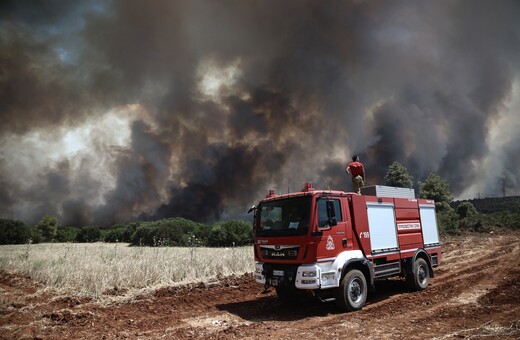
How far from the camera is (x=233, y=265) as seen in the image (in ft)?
52.4

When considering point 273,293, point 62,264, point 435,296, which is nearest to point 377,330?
point 435,296

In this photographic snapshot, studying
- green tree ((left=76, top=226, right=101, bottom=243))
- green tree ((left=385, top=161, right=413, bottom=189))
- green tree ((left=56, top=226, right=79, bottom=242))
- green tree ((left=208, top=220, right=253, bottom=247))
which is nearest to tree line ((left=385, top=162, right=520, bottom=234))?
green tree ((left=385, top=161, right=413, bottom=189))

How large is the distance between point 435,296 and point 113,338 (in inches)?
364

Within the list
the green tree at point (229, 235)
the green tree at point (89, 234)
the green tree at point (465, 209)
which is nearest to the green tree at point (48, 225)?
the green tree at point (89, 234)

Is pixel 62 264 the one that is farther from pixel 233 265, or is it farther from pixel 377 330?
pixel 377 330

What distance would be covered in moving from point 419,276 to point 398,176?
1781 inches

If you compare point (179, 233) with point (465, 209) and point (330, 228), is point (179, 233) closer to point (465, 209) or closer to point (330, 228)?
point (330, 228)

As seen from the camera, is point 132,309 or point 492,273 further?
point 492,273

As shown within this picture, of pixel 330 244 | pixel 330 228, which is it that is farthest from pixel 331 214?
pixel 330 244

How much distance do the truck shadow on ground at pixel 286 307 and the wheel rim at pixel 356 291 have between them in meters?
0.54

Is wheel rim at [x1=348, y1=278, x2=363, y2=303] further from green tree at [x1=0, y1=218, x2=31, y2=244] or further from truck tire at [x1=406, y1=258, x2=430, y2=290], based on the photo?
green tree at [x1=0, y1=218, x2=31, y2=244]

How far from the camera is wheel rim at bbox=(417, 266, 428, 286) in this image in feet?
38.0

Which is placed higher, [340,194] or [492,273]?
[340,194]

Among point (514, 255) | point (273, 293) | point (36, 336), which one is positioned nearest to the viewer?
point (36, 336)
